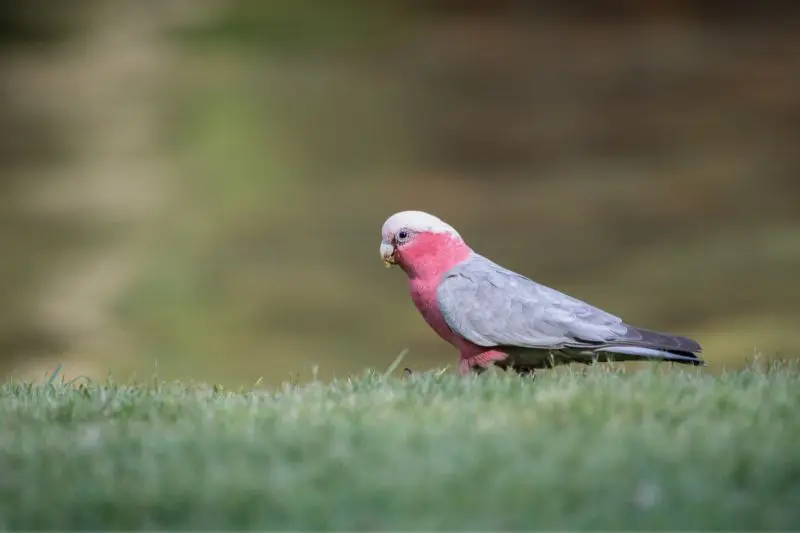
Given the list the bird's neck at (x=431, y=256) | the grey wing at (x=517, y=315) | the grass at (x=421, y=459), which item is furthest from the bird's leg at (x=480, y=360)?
the grass at (x=421, y=459)

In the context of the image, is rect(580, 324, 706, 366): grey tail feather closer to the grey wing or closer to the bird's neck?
the grey wing

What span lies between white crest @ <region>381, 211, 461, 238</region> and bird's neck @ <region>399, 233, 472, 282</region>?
39 mm

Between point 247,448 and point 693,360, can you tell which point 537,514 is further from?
point 693,360

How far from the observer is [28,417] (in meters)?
4.96

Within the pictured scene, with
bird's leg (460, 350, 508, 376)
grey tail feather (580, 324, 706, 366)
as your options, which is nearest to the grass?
grey tail feather (580, 324, 706, 366)

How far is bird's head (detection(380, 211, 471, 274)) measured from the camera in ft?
21.3

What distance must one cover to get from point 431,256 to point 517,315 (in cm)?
72

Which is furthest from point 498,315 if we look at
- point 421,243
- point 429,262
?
point 421,243

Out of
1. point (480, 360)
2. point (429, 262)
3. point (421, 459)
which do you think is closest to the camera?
point (421, 459)

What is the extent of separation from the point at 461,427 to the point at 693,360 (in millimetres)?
2220

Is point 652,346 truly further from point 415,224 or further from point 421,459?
point 421,459

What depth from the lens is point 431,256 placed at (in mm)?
6480

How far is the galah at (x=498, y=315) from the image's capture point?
606 centimetres

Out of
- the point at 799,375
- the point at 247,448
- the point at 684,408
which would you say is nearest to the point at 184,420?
the point at 247,448
